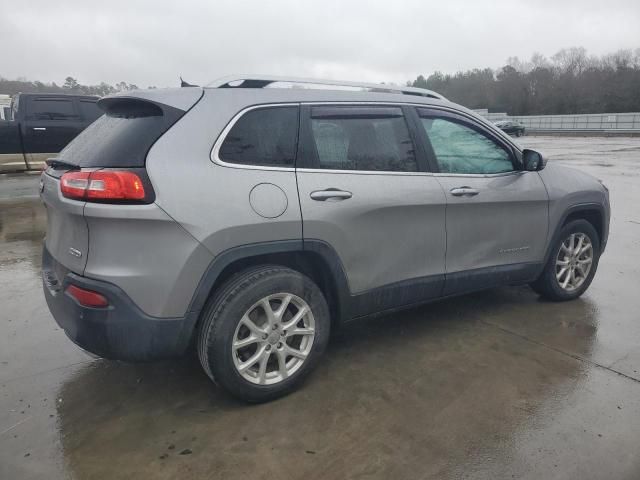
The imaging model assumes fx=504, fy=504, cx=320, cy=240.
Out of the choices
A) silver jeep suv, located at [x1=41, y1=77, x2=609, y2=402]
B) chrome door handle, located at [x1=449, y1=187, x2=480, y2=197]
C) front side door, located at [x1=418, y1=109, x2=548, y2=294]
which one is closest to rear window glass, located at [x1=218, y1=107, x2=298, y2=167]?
silver jeep suv, located at [x1=41, y1=77, x2=609, y2=402]

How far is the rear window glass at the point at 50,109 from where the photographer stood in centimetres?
1009

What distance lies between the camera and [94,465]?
7.64 ft

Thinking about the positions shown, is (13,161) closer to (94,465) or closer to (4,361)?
(4,361)

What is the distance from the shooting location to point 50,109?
1017 centimetres

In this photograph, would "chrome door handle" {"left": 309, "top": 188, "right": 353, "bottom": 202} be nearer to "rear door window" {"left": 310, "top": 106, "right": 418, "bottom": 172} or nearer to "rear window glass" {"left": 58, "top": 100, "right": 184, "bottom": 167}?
"rear door window" {"left": 310, "top": 106, "right": 418, "bottom": 172}

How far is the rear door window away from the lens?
9.75 ft

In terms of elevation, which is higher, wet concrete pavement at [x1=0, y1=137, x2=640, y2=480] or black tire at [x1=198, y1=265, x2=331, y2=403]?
black tire at [x1=198, y1=265, x2=331, y2=403]

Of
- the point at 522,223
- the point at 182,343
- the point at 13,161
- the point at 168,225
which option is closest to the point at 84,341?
the point at 182,343

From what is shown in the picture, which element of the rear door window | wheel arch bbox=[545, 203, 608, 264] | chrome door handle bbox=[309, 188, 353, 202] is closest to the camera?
chrome door handle bbox=[309, 188, 353, 202]

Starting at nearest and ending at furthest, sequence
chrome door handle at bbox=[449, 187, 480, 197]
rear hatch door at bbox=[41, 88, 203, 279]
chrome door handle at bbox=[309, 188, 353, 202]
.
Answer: rear hatch door at bbox=[41, 88, 203, 279] < chrome door handle at bbox=[309, 188, 353, 202] < chrome door handle at bbox=[449, 187, 480, 197]

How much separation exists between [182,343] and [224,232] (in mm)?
608

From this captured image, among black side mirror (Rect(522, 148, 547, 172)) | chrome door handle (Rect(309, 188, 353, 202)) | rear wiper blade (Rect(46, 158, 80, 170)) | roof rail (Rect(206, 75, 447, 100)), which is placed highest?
roof rail (Rect(206, 75, 447, 100))

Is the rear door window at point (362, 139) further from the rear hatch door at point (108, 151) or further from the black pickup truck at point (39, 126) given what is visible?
the black pickup truck at point (39, 126)

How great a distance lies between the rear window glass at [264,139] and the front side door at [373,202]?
8 cm
